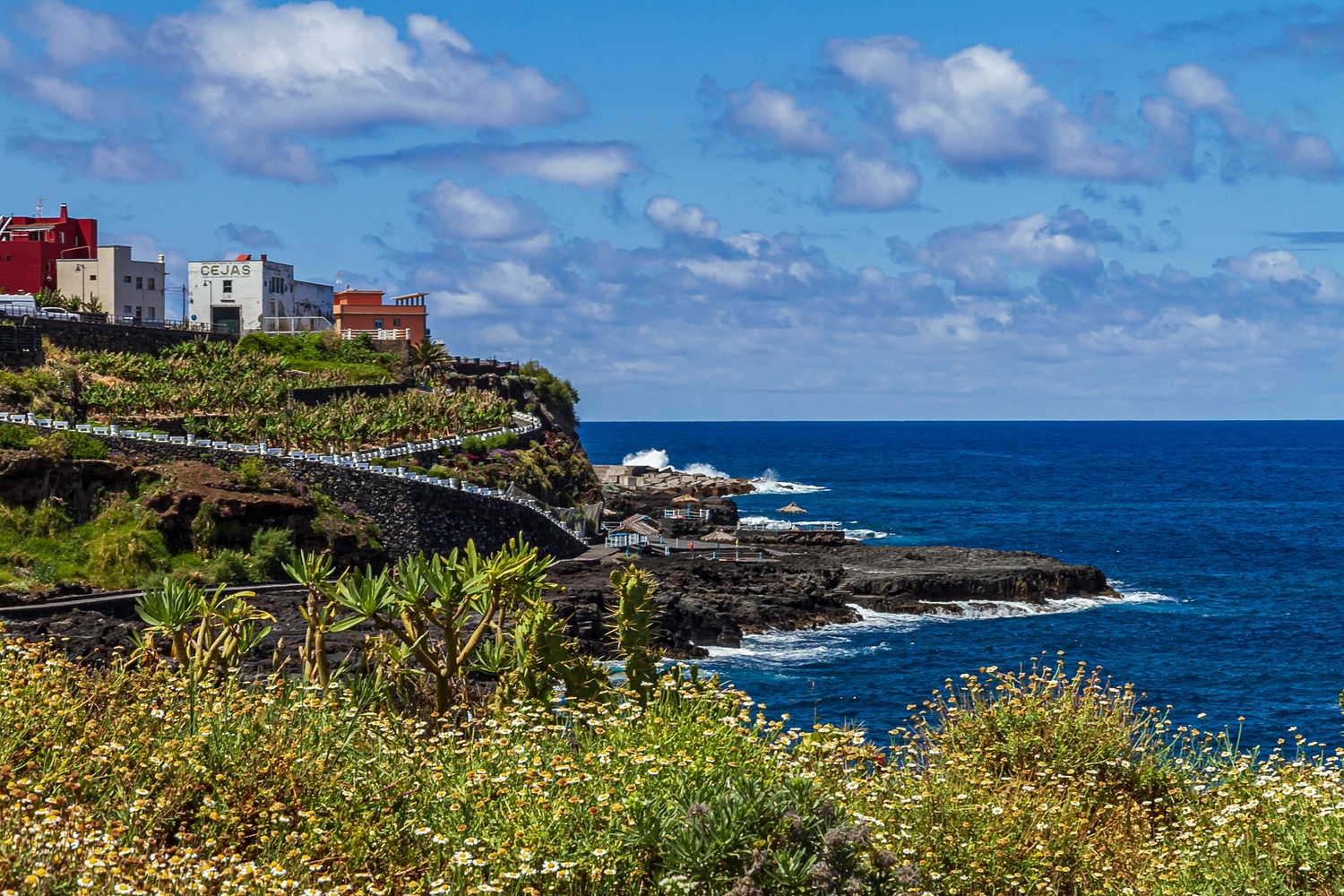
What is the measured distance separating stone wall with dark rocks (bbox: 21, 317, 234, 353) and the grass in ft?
171

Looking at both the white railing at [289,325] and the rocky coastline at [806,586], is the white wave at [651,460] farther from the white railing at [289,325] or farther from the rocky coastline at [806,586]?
the rocky coastline at [806,586]

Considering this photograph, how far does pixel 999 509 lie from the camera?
98250mm

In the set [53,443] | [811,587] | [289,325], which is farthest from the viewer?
[289,325]

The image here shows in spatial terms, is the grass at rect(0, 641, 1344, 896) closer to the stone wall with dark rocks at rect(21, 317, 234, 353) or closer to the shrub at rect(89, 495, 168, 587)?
the shrub at rect(89, 495, 168, 587)

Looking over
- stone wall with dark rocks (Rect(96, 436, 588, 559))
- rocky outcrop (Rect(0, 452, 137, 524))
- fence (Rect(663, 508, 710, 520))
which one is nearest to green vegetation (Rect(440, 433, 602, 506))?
stone wall with dark rocks (Rect(96, 436, 588, 559))

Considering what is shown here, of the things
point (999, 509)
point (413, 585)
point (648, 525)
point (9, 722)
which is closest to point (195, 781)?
point (9, 722)

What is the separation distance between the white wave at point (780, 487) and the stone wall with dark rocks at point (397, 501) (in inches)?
2454

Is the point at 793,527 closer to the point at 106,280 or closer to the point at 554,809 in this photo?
the point at 106,280

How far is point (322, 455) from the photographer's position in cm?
4803

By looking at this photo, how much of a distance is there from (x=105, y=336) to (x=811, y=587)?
34950 mm

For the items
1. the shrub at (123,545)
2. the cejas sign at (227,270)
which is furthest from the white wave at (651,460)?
the shrub at (123,545)

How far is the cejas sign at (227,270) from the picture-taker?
276 ft

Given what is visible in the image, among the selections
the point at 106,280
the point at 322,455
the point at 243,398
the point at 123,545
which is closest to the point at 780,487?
the point at 106,280

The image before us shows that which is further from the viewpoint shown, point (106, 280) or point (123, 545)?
point (106, 280)
